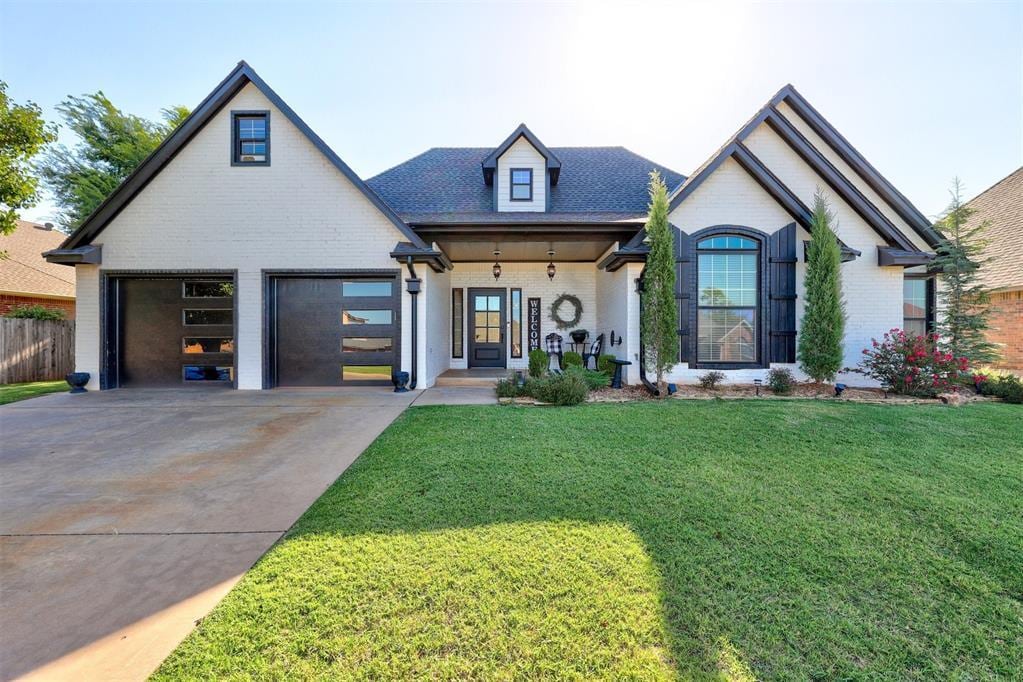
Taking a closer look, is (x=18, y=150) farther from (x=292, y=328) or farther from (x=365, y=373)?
(x=365, y=373)

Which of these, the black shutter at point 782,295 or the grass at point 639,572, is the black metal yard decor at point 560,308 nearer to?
the black shutter at point 782,295

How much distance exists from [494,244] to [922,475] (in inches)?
314

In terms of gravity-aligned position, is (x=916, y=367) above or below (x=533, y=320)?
below

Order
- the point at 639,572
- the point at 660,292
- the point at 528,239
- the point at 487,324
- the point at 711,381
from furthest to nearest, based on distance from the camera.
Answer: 1. the point at 487,324
2. the point at 528,239
3. the point at 711,381
4. the point at 660,292
5. the point at 639,572

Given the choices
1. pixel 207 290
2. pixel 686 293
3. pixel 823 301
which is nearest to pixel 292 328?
pixel 207 290

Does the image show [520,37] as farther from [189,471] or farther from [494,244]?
[189,471]

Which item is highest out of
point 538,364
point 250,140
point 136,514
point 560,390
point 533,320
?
point 250,140

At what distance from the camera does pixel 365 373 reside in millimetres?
8570

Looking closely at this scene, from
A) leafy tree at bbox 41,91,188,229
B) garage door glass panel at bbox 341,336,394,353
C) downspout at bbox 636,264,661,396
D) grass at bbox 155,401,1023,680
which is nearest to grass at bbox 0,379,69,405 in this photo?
garage door glass panel at bbox 341,336,394,353

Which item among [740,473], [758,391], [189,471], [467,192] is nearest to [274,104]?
[467,192]

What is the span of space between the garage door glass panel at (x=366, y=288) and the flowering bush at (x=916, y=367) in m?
9.51

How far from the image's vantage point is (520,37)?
28.9 feet

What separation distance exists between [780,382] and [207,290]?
11.5 meters

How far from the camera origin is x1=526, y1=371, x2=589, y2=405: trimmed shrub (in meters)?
6.77
